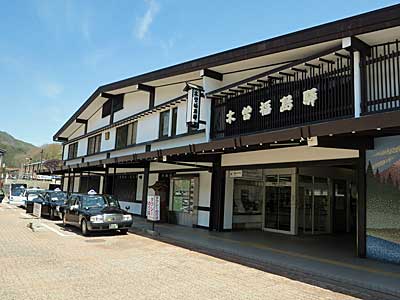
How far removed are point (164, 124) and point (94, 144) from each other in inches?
448

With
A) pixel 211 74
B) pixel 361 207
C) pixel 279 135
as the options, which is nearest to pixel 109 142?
pixel 211 74

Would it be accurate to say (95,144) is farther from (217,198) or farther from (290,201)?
(290,201)

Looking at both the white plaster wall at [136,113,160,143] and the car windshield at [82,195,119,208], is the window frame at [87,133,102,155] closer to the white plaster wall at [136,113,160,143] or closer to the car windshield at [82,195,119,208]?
the white plaster wall at [136,113,160,143]

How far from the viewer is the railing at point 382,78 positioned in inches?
333

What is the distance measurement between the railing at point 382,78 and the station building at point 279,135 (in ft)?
0.11

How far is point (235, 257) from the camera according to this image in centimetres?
984

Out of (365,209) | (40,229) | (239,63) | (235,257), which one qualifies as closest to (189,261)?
(235,257)

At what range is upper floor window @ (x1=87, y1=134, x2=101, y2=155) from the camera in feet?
88.1

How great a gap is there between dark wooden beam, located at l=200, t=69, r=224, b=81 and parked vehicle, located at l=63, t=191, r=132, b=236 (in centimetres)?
628

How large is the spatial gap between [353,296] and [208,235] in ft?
24.5

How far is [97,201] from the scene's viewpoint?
50.1ft

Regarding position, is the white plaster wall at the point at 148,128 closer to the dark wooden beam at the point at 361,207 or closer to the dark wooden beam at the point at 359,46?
the dark wooden beam at the point at 361,207

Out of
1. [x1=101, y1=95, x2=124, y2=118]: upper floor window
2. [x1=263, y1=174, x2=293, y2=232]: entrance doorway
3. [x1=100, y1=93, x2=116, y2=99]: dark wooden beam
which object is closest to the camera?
[x1=263, y1=174, x2=293, y2=232]: entrance doorway

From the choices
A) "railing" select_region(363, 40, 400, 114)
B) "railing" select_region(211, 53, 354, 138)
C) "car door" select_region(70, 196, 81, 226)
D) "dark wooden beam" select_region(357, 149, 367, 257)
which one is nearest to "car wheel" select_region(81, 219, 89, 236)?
"car door" select_region(70, 196, 81, 226)
